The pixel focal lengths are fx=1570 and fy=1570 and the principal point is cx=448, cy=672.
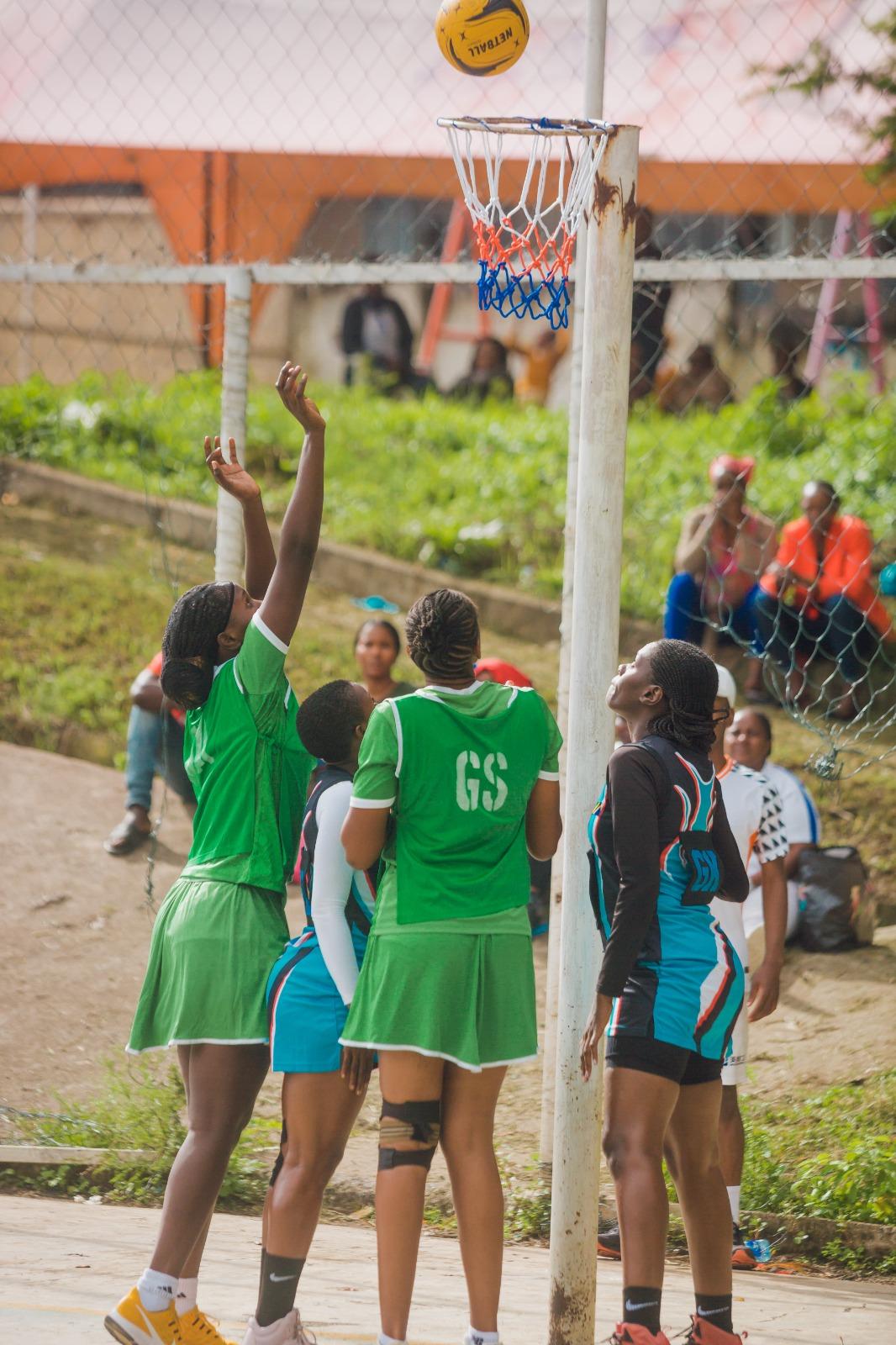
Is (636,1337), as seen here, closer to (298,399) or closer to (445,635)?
(445,635)

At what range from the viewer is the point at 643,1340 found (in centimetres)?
355

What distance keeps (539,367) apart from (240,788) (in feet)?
37.0

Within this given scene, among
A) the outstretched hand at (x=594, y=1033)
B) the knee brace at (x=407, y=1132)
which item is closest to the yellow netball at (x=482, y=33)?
the outstretched hand at (x=594, y=1033)

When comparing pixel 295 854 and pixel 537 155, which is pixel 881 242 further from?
pixel 295 854

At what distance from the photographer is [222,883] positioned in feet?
12.2

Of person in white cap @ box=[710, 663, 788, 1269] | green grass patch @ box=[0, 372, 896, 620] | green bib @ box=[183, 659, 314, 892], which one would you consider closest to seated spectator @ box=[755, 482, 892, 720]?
green grass patch @ box=[0, 372, 896, 620]

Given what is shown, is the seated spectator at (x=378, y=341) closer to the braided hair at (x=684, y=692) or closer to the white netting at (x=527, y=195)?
the white netting at (x=527, y=195)

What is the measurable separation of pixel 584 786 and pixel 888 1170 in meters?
2.10

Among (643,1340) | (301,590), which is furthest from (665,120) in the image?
(643,1340)

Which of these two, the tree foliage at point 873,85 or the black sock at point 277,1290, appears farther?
the tree foliage at point 873,85

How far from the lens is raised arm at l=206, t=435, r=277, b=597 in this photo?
3992 millimetres

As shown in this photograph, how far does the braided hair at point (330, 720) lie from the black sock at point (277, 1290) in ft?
3.78

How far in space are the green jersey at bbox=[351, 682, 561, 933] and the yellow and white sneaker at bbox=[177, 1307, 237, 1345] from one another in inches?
39.7

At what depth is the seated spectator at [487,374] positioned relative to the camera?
14.7 metres
